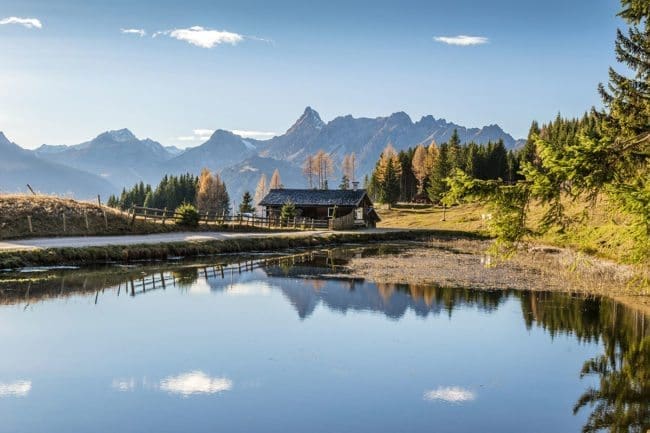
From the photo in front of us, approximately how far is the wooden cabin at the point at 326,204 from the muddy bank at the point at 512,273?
35.3 m

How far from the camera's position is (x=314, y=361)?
17.1m

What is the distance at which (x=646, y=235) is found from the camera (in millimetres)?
12812

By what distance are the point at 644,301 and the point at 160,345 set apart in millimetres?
20753

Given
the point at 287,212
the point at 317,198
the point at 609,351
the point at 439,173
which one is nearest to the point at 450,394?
the point at 609,351

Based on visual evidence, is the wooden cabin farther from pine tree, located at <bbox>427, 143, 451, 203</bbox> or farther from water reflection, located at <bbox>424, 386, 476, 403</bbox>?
water reflection, located at <bbox>424, 386, 476, 403</bbox>

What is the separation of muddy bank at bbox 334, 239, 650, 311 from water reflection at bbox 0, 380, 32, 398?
740 inches

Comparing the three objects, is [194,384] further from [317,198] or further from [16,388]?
[317,198]

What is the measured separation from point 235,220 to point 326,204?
19.5 metres

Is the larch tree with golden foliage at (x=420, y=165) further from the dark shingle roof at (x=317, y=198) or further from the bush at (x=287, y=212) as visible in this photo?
the bush at (x=287, y=212)

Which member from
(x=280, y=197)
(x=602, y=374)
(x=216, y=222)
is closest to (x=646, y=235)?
(x=602, y=374)

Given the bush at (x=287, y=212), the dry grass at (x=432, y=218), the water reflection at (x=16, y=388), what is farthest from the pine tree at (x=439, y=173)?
the water reflection at (x=16, y=388)

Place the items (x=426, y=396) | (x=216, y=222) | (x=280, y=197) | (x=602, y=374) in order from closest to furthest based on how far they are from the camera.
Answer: (x=426, y=396) < (x=602, y=374) < (x=216, y=222) < (x=280, y=197)

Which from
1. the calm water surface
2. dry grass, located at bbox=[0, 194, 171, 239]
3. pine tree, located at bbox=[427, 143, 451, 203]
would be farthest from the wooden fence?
pine tree, located at bbox=[427, 143, 451, 203]

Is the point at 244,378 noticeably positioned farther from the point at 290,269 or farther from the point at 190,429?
the point at 290,269
